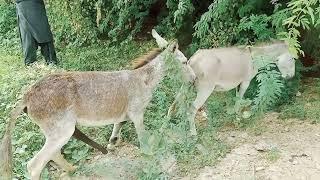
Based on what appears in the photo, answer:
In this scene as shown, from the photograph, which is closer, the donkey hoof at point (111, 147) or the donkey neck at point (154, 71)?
the donkey neck at point (154, 71)

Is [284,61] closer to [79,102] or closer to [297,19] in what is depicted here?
[297,19]

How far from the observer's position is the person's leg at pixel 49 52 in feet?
30.6

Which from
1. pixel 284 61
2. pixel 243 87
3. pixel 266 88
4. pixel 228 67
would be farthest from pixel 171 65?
pixel 284 61

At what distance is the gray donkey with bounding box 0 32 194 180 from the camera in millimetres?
5535

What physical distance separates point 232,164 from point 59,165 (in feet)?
6.31

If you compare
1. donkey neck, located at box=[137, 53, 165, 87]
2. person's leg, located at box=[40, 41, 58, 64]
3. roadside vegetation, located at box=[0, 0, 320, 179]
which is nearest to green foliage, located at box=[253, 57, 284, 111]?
roadside vegetation, located at box=[0, 0, 320, 179]

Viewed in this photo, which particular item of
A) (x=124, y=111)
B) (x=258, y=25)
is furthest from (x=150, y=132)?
(x=258, y=25)

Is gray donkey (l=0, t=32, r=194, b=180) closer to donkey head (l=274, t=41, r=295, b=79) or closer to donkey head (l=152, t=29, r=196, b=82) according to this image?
donkey head (l=152, t=29, r=196, b=82)

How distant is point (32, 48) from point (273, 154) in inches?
190

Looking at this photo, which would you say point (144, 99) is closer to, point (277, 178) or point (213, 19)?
point (277, 178)

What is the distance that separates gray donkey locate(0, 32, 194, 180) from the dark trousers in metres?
3.24

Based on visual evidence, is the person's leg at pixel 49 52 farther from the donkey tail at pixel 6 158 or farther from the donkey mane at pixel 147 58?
the donkey tail at pixel 6 158

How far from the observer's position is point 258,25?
7.70m

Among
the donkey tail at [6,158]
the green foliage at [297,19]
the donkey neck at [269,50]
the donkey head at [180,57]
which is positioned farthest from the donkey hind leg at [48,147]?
the donkey neck at [269,50]
